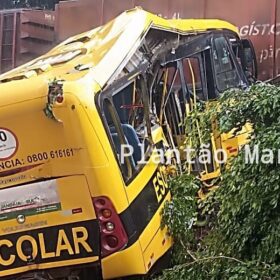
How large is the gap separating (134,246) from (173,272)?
0.28 meters

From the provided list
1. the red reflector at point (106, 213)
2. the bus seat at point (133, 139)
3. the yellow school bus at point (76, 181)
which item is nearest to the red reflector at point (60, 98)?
the yellow school bus at point (76, 181)

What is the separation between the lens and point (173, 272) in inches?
148

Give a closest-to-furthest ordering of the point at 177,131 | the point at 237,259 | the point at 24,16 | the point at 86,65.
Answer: the point at 237,259
the point at 86,65
the point at 177,131
the point at 24,16

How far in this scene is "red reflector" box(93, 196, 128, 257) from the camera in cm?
380

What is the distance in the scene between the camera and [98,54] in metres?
4.34

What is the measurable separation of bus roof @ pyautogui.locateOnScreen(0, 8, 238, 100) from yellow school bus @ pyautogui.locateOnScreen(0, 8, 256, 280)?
1cm

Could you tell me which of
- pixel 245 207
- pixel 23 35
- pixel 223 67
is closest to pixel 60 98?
pixel 245 207

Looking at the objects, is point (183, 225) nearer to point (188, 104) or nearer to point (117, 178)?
point (117, 178)

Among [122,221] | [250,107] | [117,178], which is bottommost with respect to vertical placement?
[122,221]

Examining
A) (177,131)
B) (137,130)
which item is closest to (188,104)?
(177,131)

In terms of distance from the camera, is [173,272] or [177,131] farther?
[177,131]

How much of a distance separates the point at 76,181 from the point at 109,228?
1.11 feet

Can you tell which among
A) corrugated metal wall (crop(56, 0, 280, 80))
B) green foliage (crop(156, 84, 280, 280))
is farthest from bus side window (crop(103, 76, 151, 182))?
corrugated metal wall (crop(56, 0, 280, 80))

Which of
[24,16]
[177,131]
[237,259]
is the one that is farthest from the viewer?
[24,16]
